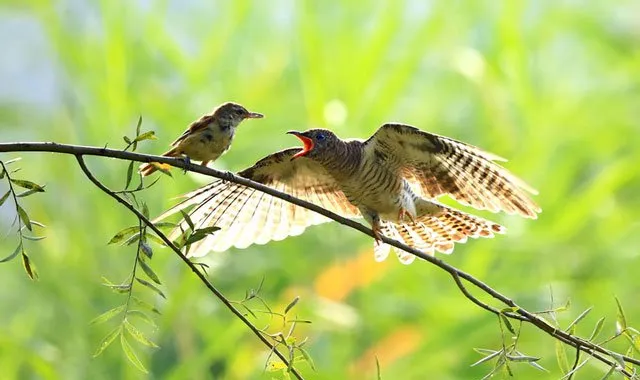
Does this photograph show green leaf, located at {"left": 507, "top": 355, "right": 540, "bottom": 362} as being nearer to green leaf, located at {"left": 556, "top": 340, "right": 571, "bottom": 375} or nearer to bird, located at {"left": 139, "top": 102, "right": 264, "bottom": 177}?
green leaf, located at {"left": 556, "top": 340, "right": 571, "bottom": 375}

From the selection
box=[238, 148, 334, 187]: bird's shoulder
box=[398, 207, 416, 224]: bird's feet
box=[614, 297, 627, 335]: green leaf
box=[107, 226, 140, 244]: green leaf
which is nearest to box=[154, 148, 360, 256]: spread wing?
box=[238, 148, 334, 187]: bird's shoulder

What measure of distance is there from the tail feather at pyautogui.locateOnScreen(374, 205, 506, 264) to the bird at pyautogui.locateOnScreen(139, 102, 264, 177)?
0.34 m

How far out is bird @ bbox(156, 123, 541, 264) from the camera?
1196 mm

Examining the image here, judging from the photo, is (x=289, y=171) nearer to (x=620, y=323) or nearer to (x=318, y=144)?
(x=318, y=144)

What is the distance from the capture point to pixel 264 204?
1.30 m

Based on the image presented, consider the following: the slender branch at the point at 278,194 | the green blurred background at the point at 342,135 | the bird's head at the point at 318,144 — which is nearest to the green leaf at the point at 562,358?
the slender branch at the point at 278,194

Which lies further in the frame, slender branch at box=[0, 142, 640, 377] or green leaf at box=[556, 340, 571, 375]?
green leaf at box=[556, 340, 571, 375]

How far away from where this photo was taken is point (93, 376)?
86.4 inches

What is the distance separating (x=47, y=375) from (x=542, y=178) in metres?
1.25

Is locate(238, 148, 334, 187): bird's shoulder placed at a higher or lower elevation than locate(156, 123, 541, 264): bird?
higher

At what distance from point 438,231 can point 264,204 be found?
0.81 feet

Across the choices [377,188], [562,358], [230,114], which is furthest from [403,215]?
[562,358]

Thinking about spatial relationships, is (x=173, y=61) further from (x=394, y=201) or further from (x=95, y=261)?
(x=394, y=201)

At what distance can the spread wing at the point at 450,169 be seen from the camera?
3.85ft
